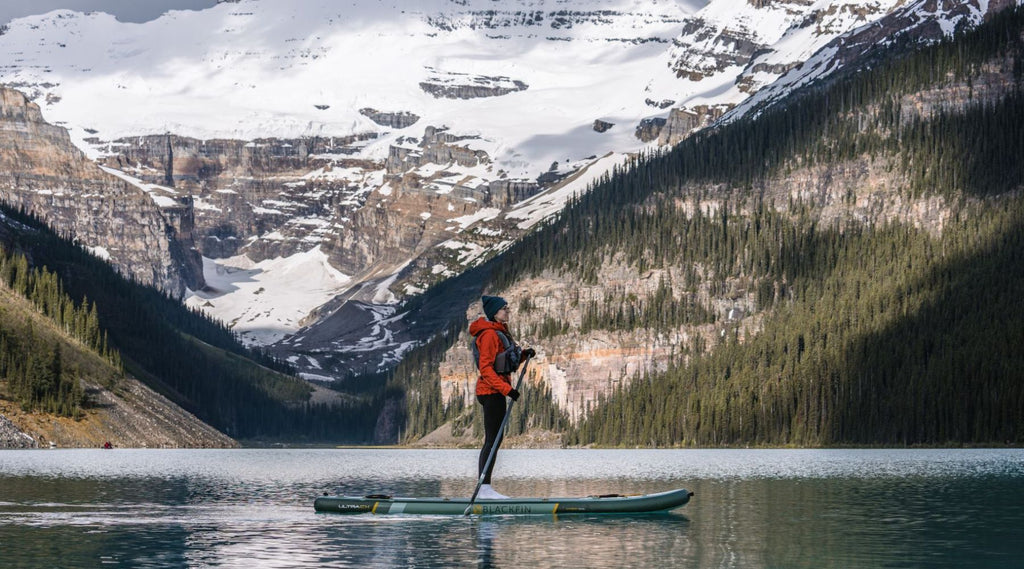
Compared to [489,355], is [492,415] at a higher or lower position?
lower

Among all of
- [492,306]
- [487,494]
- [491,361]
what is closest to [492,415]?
[491,361]

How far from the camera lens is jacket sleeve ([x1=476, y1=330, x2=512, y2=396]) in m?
52.3

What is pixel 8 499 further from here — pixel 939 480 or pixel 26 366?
pixel 26 366

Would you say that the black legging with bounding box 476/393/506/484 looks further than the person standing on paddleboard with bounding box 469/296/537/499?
Yes

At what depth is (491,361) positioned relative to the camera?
52.3 m

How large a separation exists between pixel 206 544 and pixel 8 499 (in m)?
23.4

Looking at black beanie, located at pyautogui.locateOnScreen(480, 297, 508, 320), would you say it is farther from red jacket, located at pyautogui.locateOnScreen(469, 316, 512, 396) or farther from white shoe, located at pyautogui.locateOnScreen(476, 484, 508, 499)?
white shoe, located at pyautogui.locateOnScreen(476, 484, 508, 499)

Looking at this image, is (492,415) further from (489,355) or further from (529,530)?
(529,530)

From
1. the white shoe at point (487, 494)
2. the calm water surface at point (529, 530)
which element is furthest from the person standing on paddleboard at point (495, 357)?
the calm water surface at point (529, 530)

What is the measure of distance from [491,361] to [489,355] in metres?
0.22

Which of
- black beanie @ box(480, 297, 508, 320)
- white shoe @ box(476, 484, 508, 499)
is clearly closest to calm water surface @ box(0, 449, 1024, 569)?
white shoe @ box(476, 484, 508, 499)

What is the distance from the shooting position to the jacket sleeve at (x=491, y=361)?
5228cm

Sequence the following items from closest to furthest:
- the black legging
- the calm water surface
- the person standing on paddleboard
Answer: the calm water surface < the person standing on paddleboard < the black legging

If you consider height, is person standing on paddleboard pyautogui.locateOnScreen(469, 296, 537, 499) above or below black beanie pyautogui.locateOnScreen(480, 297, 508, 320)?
below
